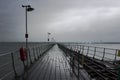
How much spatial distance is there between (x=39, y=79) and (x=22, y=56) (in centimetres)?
167

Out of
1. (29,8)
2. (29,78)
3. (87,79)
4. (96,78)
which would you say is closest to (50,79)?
(29,78)

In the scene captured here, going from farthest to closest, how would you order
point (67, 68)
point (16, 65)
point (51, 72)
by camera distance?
point (16, 65), point (67, 68), point (51, 72)

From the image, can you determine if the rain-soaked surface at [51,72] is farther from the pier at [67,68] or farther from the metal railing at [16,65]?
the metal railing at [16,65]

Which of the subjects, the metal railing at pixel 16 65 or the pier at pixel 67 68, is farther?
the pier at pixel 67 68

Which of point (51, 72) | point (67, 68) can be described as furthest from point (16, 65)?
point (51, 72)

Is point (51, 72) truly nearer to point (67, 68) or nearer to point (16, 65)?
point (67, 68)

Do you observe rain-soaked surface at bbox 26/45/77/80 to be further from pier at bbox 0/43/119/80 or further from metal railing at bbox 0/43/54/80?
metal railing at bbox 0/43/54/80

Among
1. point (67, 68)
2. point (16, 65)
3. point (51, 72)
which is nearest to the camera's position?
point (51, 72)

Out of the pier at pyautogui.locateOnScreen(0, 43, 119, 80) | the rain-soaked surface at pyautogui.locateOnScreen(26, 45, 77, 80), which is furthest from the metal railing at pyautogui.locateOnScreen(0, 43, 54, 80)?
the rain-soaked surface at pyautogui.locateOnScreen(26, 45, 77, 80)

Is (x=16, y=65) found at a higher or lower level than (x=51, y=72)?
lower

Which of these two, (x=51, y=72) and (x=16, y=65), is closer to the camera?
(x=51, y=72)

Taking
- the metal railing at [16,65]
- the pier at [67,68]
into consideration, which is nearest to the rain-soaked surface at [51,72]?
the pier at [67,68]

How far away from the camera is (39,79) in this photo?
757cm

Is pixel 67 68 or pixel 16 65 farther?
pixel 16 65
